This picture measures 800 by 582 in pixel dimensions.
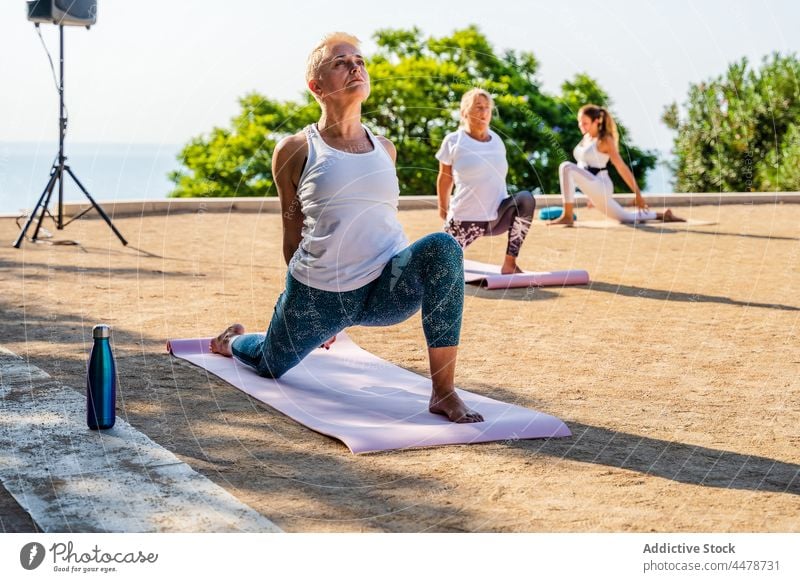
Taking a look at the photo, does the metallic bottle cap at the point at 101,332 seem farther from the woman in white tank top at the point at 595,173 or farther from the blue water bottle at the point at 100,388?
the woman in white tank top at the point at 595,173

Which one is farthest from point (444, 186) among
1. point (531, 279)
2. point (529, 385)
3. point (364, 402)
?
point (364, 402)

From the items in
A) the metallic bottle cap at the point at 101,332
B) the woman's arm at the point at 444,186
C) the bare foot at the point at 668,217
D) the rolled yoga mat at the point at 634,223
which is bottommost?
the rolled yoga mat at the point at 634,223

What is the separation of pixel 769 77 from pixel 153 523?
15.3 meters

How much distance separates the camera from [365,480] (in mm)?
3939

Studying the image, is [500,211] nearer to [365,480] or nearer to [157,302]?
[157,302]

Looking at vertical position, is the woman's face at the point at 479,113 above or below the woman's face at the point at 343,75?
below

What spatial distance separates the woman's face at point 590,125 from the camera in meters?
12.2

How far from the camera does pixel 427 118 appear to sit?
47.4ft

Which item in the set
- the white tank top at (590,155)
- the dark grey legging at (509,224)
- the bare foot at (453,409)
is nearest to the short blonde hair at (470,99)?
the dark grey legging at (509,224)

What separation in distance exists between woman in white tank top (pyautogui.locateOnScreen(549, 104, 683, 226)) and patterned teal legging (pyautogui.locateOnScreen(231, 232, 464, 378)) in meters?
7.44

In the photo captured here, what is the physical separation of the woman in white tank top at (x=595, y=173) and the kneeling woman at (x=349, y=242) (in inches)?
293

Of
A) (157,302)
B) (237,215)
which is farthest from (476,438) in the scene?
(237,215)

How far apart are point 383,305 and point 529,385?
3.21ft

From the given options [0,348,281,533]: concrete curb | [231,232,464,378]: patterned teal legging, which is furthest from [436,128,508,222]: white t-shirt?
[0,348,281,533]: concrete curb
